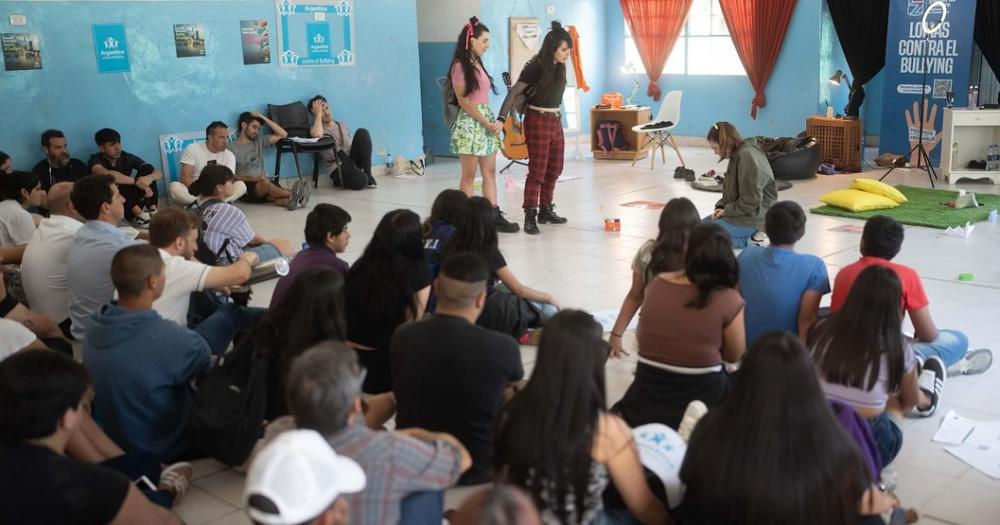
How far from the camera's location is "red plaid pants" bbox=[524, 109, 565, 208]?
7672 millimetres

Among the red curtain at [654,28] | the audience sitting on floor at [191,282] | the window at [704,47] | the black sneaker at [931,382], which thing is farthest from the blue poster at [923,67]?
the audience sitting on floor at [191,282]

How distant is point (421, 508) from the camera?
8.36 ft

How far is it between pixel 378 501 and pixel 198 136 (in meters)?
7.91

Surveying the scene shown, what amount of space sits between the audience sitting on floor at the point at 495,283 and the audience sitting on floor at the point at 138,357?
1.26m

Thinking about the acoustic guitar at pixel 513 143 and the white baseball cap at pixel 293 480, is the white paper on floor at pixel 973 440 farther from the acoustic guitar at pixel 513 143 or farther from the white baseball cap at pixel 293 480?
the acoustic guitar at pixel 513 143

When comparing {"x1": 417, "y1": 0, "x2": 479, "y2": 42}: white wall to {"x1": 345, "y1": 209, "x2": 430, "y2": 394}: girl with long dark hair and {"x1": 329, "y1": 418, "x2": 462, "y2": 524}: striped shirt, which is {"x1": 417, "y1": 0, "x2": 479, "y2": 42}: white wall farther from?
{"x1": 329, "y1": 418, "x2": 462, "y2": 524}: striped shirt

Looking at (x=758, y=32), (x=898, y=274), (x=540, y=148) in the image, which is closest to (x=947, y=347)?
(x=898, y=274)

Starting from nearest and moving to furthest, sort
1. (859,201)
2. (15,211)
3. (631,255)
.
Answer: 1. (15,211)
2. (631,255)
3. (859,201)

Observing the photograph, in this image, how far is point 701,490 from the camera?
2.33 m

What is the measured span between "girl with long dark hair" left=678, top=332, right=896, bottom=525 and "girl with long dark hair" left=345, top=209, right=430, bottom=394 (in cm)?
189

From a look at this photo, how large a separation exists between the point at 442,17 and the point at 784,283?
9.20 metres

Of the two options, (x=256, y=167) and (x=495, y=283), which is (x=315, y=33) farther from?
(x=495, y=283)

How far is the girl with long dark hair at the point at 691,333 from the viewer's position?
3.35 metres

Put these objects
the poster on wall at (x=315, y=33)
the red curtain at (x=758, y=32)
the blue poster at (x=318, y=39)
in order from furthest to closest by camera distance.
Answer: the red curtain at (x=758, y=32) → the blue poster at (x=318, y=39) → the poster on wall at (x=315, y=33)
